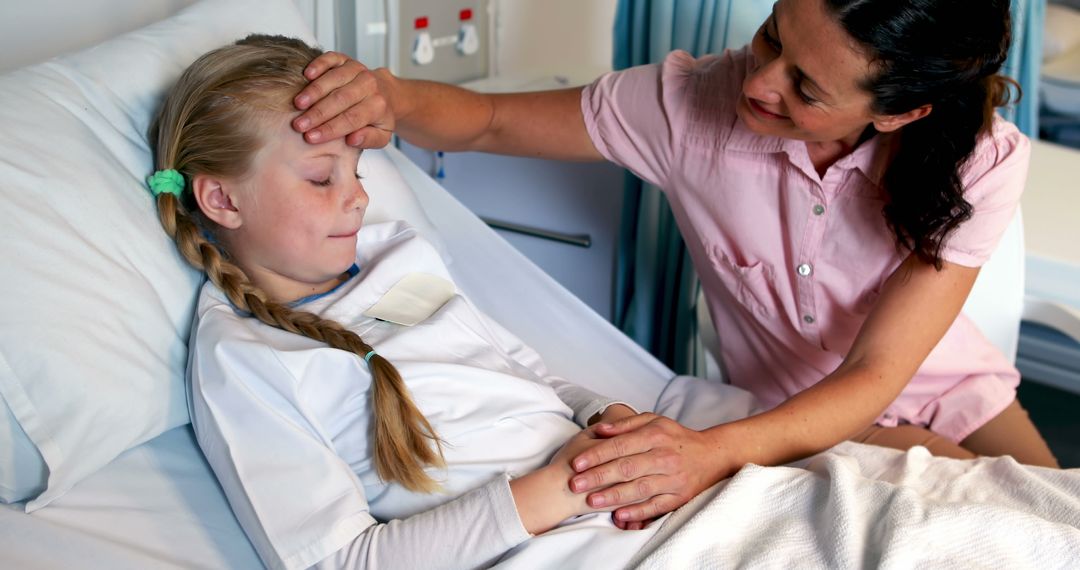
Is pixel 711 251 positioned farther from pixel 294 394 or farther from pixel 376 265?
pixel 294 394

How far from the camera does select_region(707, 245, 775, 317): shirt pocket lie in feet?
5.17

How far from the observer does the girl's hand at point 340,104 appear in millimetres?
1215

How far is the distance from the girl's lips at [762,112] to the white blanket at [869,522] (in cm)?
47

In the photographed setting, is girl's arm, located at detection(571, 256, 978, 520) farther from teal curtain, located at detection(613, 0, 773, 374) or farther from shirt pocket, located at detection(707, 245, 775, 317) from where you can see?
teal curtain, located at detection(613, 0, 773, 374)

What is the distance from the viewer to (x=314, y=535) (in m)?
1.06

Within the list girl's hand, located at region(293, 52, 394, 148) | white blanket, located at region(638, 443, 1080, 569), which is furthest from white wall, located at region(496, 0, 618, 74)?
white blanket, located at region(638, 443, 1080, 569)

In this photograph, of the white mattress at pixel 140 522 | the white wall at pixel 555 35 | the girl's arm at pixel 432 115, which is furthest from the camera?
the white wall at pixel 555 35

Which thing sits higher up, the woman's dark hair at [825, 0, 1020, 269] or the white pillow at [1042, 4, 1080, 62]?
the woman's dark hair at [825, 0, 1020, 269]

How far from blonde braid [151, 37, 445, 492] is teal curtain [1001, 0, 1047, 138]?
191 cm

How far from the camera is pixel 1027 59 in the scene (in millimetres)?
2564

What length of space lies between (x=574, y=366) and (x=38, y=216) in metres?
0.91

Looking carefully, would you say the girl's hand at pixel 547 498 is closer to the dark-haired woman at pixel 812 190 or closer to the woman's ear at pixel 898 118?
the dark-haired woman at pixel 812 190

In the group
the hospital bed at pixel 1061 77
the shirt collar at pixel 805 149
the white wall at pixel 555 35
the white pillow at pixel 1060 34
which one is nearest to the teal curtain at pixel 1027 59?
the hospital bed at pixel 1061 77

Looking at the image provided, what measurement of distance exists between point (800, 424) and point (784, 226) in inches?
13.7
